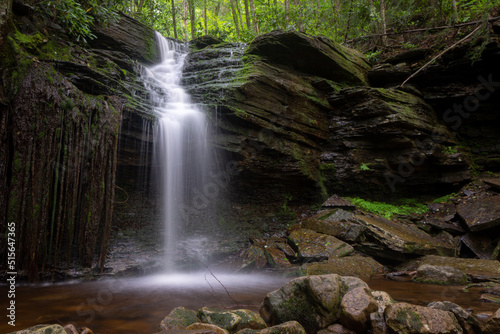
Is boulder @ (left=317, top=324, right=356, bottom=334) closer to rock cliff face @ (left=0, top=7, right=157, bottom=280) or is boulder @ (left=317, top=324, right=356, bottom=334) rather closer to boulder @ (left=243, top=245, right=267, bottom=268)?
boulder @ (left=243, top=245, right=267, bottom=268)

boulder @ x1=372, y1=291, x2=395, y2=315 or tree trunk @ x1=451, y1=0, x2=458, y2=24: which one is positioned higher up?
tree trunk @ x1=451, y1=0, x2=458, y2=24

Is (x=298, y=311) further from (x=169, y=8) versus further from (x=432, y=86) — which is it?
(x=169, y=8)

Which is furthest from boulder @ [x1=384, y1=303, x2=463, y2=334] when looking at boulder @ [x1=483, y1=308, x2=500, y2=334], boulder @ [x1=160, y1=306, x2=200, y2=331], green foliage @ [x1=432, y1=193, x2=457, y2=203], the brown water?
green foliage @ [x1=432, y1=193, x2=457, y2=203]

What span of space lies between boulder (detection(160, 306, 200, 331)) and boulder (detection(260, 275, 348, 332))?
2.74 ft

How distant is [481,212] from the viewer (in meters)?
6.80

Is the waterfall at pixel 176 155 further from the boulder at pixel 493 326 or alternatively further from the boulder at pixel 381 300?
the boulder at pixel 493 326

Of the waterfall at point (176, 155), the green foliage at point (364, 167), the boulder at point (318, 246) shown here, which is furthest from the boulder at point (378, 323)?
the green foliage at point (364, 167)

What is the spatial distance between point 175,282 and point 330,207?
5.06 metres

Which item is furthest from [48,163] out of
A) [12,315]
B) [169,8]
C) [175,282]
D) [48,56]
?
[169,8]

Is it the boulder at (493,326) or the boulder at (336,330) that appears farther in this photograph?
the boulder at (336,330)

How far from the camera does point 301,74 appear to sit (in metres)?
9.34

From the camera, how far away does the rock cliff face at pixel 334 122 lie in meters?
7.99

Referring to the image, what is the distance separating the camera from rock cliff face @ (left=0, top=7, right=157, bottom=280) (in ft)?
14.1

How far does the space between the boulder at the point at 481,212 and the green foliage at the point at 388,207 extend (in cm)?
118
